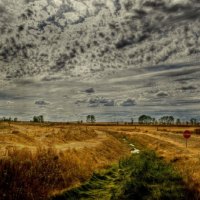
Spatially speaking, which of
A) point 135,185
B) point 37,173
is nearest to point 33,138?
point 37,173

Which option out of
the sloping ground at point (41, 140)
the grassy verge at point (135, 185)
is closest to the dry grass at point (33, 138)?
the sloping ground at point (41, 140)

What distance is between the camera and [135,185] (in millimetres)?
15383

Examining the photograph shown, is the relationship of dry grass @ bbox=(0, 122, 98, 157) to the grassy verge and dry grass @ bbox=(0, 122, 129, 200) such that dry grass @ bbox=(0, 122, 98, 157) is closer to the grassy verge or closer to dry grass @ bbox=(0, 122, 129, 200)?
dry grass @ bbox=(0, 122, 129, 200)

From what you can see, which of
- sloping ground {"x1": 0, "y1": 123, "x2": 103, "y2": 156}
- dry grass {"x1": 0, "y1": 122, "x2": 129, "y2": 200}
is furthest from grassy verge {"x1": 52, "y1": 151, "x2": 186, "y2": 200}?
sloping ground {"x1": 0, "y1": 123, "x2": 103, "y2": 156}

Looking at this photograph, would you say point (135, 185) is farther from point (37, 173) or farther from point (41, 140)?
point (41, 140)

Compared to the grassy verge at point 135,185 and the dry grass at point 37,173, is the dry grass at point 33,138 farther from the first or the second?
the grassy verge at point 135,185

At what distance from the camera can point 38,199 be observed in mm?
17734

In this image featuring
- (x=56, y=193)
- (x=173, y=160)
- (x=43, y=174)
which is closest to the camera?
(x=56, y=193)

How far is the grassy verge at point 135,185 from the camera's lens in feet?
49.4

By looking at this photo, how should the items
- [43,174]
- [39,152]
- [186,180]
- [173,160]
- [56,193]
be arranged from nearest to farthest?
[186,180]
[56,193]
[43,174]
[39,152]
[173,160]

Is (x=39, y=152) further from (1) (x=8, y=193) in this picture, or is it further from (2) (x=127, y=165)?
(2) (x=127, y=165)

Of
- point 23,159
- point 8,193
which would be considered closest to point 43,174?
point 23,159

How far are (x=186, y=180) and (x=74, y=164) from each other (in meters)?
7.98

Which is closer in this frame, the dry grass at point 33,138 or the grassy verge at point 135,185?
the grassy verge at point 135,185
